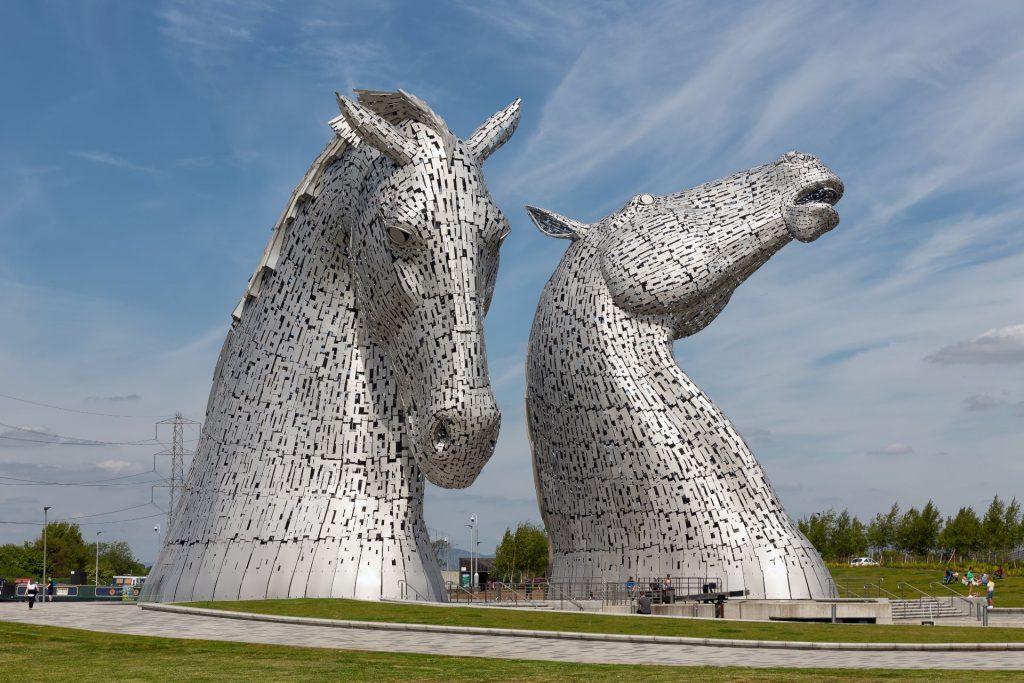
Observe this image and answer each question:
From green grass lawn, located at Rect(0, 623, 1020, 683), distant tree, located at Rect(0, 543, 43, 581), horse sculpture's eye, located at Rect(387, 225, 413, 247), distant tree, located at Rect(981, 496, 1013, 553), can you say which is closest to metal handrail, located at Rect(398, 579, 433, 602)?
green grass lawn, located at Rect(0, 623, 1020, 683)

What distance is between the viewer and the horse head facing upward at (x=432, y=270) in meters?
9.78

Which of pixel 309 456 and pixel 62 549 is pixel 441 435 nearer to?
pixel 309 456

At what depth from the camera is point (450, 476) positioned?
10.2m

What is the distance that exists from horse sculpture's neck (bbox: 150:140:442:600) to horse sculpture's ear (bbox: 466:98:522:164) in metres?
1.24

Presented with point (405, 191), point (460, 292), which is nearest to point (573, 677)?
point (460, 292)

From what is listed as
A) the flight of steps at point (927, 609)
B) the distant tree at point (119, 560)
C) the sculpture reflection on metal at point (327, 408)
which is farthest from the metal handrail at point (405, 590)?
the distant tree at point (119, 560)

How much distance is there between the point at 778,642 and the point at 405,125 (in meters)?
6.46

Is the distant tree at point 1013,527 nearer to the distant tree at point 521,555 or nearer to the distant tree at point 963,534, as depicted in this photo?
the distant tree at point 963,534

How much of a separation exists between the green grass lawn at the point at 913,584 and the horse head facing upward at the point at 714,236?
9.59 m

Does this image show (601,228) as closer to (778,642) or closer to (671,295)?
(671,295)

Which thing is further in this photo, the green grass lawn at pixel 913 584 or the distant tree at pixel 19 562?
the distant tree at pixel 19 562

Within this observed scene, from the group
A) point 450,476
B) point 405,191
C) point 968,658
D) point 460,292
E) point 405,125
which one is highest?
point 405,125

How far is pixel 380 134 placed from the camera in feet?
34.7

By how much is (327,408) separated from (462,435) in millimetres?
2863
